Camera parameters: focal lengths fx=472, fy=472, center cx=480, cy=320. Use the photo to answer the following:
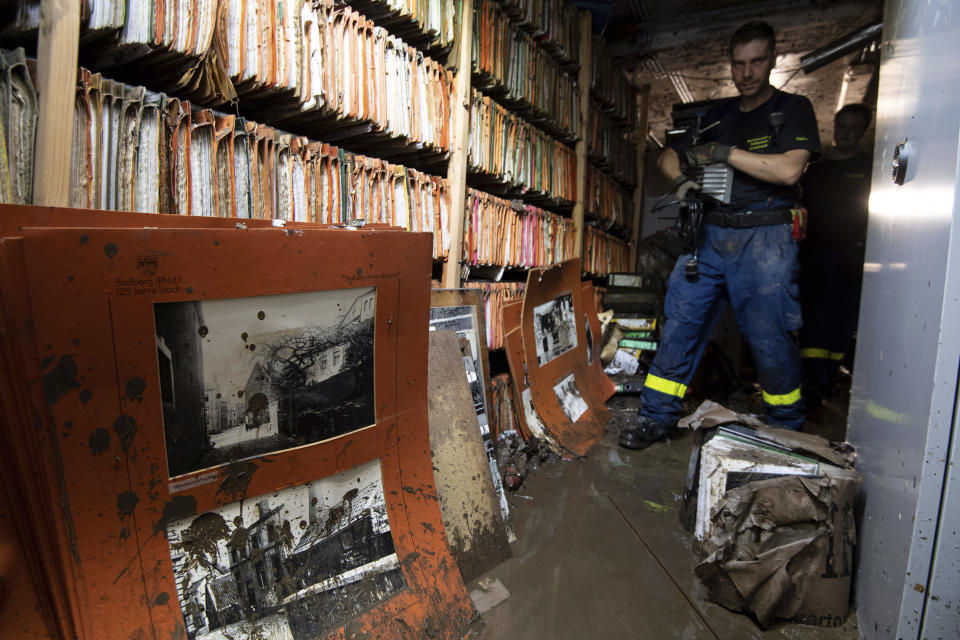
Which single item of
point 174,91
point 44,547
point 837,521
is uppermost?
point 174,91

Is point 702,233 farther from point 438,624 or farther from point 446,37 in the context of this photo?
point 438,624

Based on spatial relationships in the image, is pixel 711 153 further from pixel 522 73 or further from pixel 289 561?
pixel 289 561

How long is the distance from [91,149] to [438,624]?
1420 millimetres

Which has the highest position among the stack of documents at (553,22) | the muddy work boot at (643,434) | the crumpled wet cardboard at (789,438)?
the stack of documents at (553,22)

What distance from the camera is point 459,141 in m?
2.36

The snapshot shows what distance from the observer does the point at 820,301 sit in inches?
158

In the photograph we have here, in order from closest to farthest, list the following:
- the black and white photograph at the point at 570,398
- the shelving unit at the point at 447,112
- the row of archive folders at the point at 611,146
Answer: the shelving unit at the point at 447,112, the black and white photograph at the point at 570,398, the row of archive folders at the point at 611,146

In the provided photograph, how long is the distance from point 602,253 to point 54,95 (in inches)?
161

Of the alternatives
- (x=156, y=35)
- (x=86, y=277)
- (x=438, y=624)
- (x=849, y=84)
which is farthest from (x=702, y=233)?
(x=849, y=84)

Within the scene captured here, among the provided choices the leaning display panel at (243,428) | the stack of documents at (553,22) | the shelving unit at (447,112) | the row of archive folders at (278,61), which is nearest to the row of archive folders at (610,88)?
the shelving unit at (447,112)

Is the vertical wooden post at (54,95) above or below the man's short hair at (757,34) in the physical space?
below

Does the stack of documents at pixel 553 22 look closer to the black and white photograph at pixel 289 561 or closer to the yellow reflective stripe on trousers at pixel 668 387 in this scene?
the yellow reflective stripe on trousers at pixel 668 387

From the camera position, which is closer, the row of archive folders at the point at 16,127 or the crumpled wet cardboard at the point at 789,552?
the row of archive folders at the point at 16,127

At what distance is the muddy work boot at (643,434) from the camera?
263 centimetres
